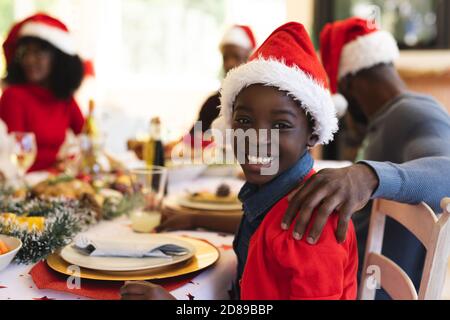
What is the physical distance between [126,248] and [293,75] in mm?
425

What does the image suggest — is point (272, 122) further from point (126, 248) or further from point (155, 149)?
point (155, 149)

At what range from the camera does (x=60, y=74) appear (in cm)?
256

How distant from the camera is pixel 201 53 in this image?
→ 15.8 ft

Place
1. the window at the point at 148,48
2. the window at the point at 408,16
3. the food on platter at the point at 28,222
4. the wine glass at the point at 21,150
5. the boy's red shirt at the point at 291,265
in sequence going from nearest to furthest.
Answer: the boy's red shirt at the point at 291,265 < the food on platter at the point at 28,222 < the wine glass at the point at 21,150 < the window at the point at 408,16 < the window at the point at 148,48

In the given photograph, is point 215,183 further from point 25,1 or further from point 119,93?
point 25,1

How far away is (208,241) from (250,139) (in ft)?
1.18

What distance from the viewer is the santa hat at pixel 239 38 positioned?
2.19 metres

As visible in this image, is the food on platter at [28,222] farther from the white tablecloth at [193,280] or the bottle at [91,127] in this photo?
the bottle at [91,127]

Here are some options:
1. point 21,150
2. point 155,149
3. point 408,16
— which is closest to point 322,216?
point 155,149

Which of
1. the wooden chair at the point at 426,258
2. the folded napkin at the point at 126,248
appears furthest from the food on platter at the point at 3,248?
the wooden chair at the point at 426,258

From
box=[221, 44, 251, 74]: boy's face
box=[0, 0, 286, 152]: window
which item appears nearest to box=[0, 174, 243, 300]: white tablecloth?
box=[221, 44, 251, 74]: boy's face

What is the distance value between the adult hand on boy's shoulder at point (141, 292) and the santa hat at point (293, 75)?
0.38 meters

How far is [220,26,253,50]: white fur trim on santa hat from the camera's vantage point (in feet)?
7.16
